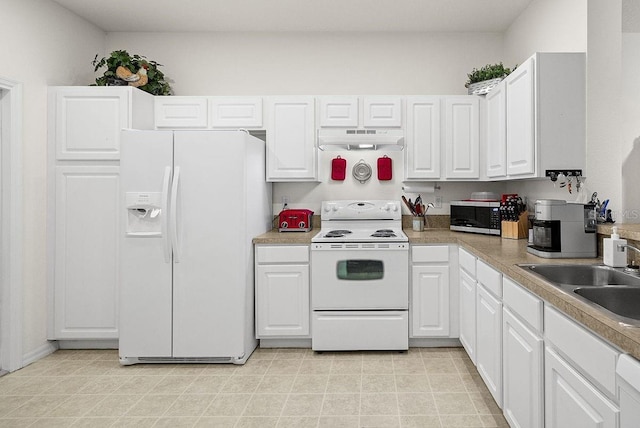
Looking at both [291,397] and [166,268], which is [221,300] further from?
[291,397]

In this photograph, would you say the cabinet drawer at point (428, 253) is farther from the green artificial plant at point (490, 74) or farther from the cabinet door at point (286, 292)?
the green artificial plant at point (490, 74)

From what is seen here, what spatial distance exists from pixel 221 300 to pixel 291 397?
2.89 feet

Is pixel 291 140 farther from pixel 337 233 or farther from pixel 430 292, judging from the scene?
pixel 430 292

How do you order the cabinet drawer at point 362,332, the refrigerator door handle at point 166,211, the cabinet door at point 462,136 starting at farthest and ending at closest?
the cabinet door at point 462,136 < the cabinet drawer at point 362,332 < the refrigerator door handle at point 166,211

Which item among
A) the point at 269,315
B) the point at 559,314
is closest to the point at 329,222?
the point at 269,315

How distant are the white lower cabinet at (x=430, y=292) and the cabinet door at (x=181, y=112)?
7.15ft

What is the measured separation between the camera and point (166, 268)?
10.1 feet

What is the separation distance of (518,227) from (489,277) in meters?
0.98

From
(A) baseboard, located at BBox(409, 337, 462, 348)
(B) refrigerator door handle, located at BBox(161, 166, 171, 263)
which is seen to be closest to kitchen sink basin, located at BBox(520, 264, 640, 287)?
(A) baseboard, located at BBox(409, 337, 462, 348)

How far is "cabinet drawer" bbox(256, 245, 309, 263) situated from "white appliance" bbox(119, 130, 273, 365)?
0.75ft

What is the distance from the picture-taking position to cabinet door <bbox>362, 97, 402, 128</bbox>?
3723 millimetres

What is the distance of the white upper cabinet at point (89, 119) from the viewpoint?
3316 mm

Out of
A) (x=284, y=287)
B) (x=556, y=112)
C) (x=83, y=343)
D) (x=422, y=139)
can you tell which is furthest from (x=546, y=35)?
(x=83, y=343)

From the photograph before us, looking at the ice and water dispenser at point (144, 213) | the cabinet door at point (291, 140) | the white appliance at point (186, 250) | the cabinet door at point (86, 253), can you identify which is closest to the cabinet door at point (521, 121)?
the cabinet door at point (291, 140)
